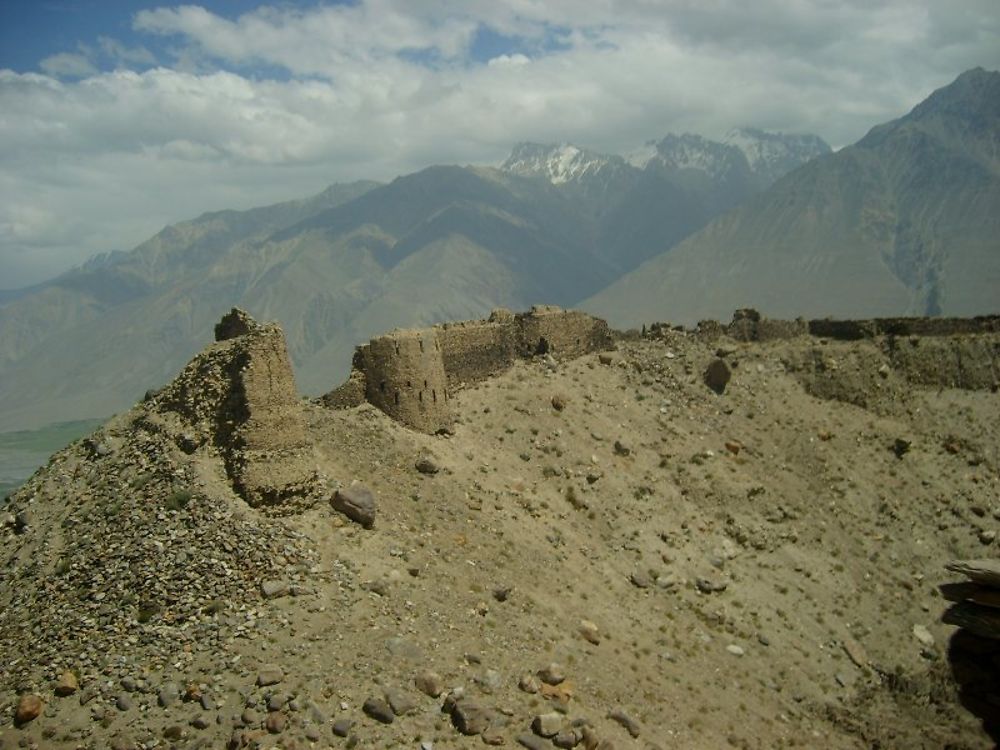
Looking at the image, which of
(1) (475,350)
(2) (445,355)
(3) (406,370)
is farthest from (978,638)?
(3) (406,370)

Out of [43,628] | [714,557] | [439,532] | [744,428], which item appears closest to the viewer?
[43,628]

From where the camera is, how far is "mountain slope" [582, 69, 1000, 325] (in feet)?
519

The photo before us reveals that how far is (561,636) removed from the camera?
69.7ft

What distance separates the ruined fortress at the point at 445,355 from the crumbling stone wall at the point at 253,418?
435 cm

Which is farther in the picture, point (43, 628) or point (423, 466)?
point (423, 466)

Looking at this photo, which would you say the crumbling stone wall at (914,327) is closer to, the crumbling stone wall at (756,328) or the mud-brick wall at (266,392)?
the crumbling stone wall at (756,328)

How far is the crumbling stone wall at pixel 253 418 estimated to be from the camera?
21.3m

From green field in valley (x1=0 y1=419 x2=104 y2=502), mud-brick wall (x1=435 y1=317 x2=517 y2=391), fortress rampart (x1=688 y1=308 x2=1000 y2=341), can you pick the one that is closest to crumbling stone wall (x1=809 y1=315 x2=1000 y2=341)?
fortress rampart (x1=688 y1=308 x2=1000 y2=341)

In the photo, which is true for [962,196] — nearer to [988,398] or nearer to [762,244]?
[762,244]

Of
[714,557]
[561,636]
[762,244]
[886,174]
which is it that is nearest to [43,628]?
[561,636]

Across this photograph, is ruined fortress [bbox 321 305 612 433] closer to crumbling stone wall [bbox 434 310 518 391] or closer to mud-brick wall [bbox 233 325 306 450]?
crumbling stone wall [bbox 434 310 518 391]

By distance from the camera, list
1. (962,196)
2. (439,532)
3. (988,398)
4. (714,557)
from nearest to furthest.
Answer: (439,532) < (714,557) < (988,398) < (962,196)

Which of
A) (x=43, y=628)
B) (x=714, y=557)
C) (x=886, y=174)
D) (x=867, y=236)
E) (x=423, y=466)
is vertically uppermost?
(x=886, y=174)

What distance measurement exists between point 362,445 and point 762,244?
175 meters
